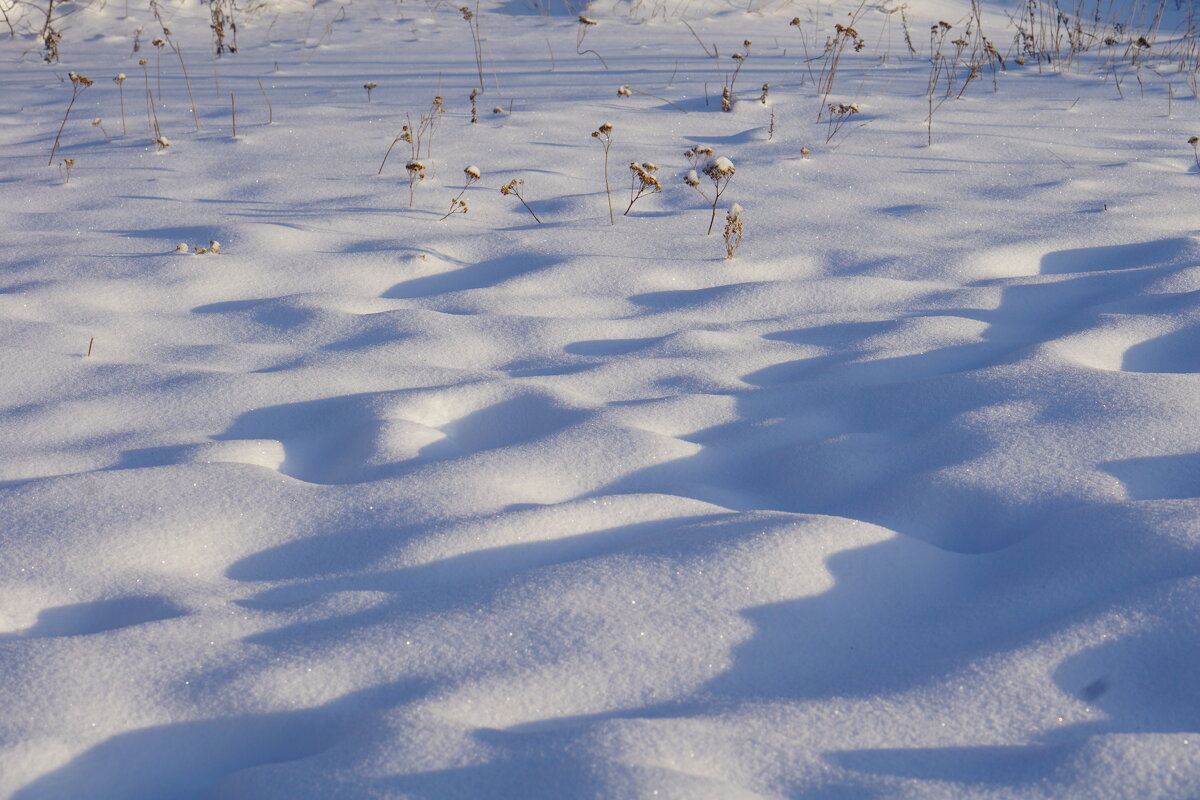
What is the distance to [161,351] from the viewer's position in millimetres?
2312

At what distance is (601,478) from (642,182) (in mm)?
1724

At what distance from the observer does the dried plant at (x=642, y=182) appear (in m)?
3.08

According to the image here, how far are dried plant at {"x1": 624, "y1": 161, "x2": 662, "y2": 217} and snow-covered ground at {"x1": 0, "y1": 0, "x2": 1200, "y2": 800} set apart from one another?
0.08m

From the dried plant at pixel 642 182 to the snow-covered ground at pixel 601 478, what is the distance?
8cm

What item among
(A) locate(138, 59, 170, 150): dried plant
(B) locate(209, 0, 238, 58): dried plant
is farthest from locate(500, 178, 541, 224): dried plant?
(B) locate(209, 0, 238, 58): dried plant

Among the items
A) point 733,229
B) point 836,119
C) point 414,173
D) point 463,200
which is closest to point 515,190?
point 463,200

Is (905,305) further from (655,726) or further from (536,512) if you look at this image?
(655,726)

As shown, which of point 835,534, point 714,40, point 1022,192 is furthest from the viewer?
point 714,40

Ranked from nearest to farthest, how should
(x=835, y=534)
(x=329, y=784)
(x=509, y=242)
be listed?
(x=329, y=784)
(x=835, y=534)
(x=509, y=242)

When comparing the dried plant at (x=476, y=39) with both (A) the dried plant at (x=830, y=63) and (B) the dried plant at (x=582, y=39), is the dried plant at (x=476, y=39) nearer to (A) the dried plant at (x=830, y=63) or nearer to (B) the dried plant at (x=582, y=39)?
(B) the dried plant at (x=582, y=39)

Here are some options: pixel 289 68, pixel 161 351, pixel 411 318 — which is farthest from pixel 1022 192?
pixel 289 68

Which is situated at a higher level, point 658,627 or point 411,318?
point 411,318

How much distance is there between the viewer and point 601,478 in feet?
5.72

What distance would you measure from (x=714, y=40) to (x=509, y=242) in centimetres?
369
